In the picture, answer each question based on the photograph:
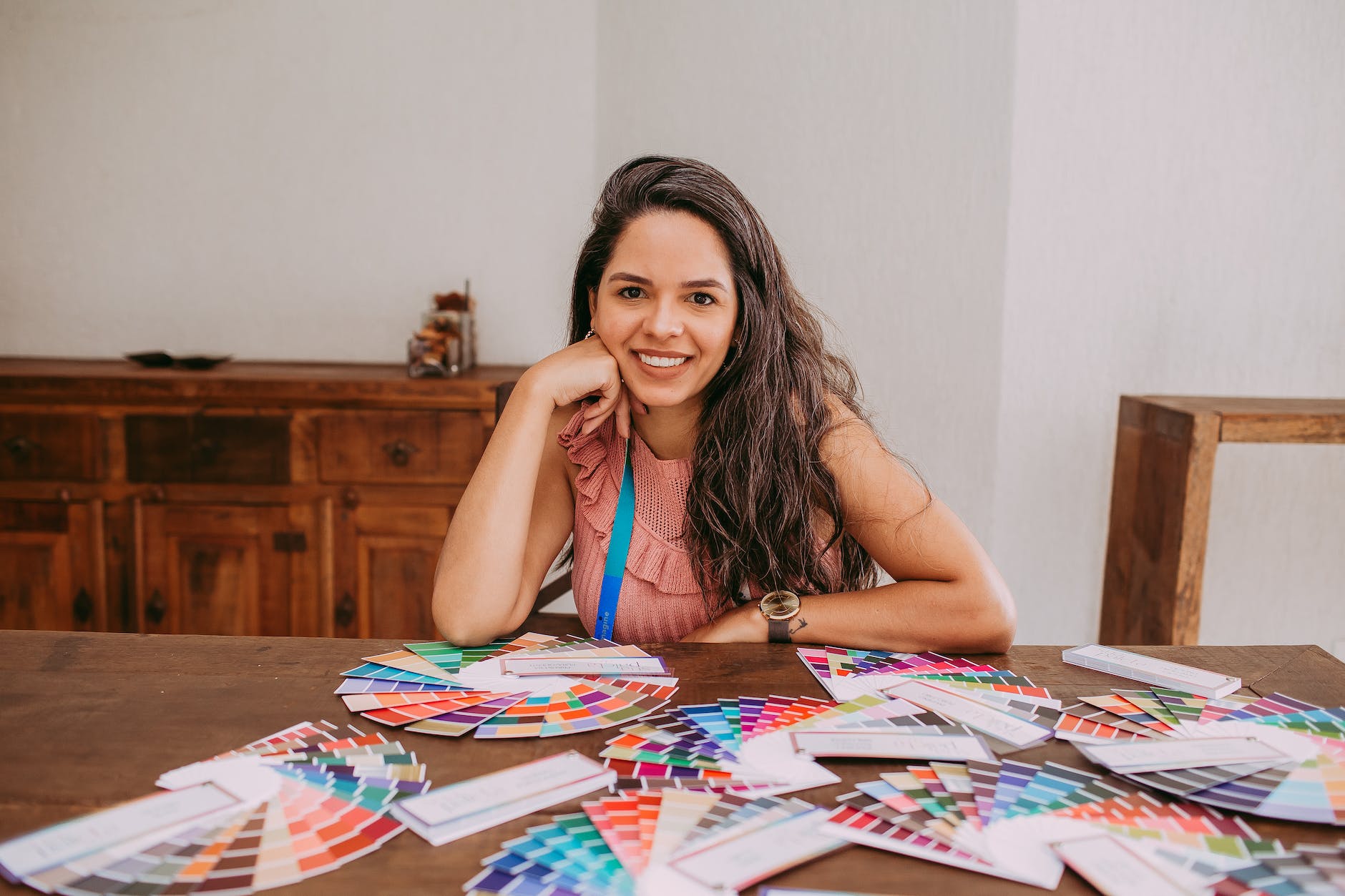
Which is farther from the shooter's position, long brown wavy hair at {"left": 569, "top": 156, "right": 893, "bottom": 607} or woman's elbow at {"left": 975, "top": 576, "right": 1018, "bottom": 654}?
long brown wavy hair at {"left": 569, "top": 156, "right": 893, "bottom": 607}

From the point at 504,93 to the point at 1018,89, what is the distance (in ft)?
5.11

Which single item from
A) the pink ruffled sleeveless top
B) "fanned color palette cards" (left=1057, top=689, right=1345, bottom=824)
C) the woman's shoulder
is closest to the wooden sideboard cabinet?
the pink ruffled sleeveless top

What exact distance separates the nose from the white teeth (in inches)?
1.6

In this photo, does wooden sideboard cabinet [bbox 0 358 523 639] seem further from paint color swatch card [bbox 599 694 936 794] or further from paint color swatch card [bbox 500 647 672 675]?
paint color swatch card [bbox 599 694 936 794]

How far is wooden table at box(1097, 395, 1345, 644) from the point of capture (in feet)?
7.64

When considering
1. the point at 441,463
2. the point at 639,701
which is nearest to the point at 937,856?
the point at 639,701

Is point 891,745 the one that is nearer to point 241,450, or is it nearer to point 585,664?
point 585,664

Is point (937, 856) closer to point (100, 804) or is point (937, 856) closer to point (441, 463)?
point (100, 804)

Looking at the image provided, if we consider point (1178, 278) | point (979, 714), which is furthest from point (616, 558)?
point (1178, 278)

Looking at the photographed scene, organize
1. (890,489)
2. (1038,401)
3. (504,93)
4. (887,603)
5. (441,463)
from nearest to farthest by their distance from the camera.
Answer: (887,603) < (890,489) < (441,463) < (1038,401) < (504,93)

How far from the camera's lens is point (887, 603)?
4.09ft

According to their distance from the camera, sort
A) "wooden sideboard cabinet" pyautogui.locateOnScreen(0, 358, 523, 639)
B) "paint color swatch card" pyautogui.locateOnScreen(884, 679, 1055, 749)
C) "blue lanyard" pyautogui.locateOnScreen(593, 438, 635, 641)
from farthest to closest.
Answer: "wooden sideboard cabinet" pyautogui.locateOnScreen(0, 358, 523, 639), "blue lanyard" pyautogui.locateOnScreen(593, 438, 635, 641), "paint color swatch card" pyautogui.locateOnScreen(884, 679, 1055, 749)

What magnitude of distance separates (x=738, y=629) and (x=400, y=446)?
1.54 m

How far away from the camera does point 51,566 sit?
2.63m
